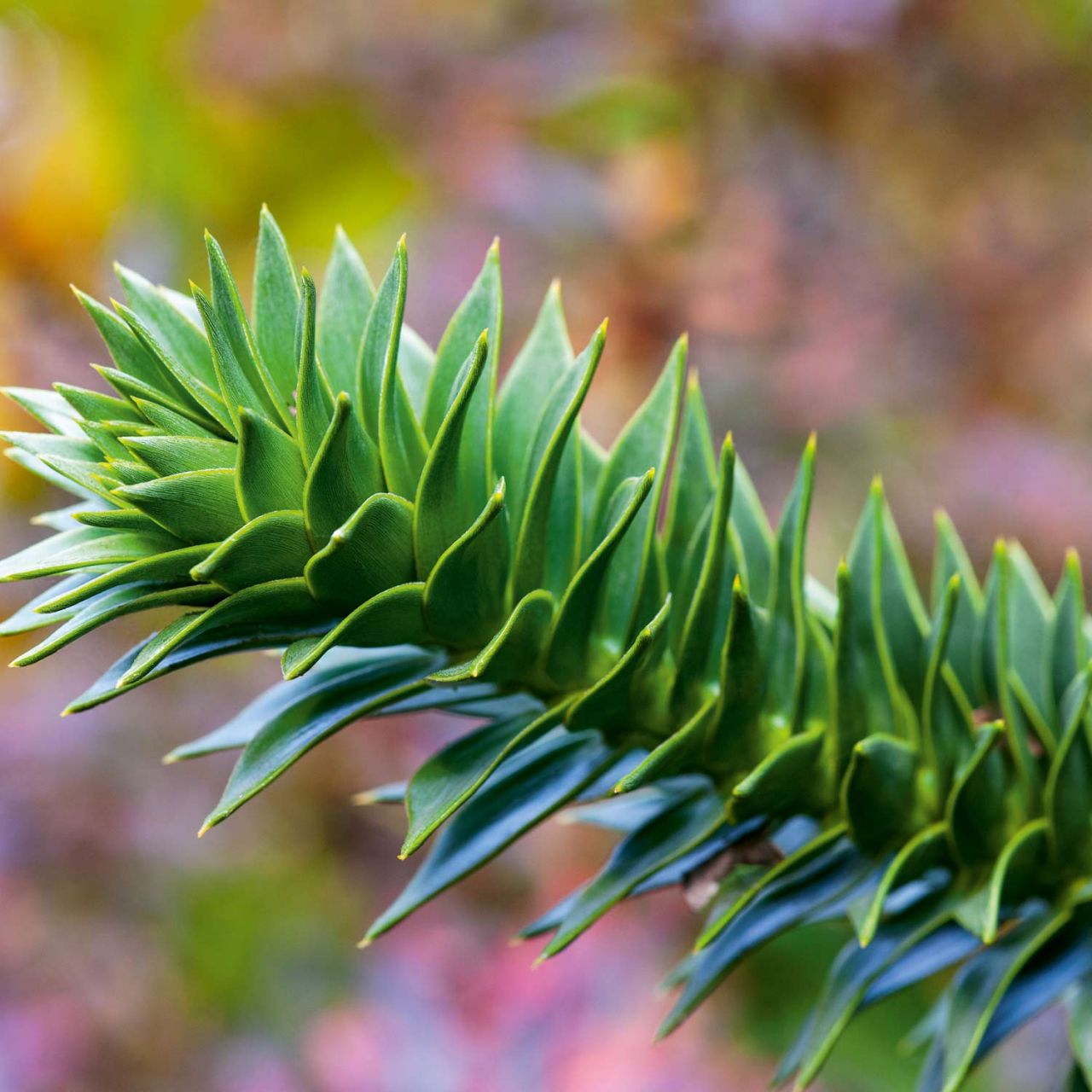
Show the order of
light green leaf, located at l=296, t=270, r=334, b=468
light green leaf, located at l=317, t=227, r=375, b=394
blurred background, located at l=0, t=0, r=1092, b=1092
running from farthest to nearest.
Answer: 1. blurred background, located at l=0, t=0, r=1092, b=1092
2. light green leaf, located at l=317, t=227, r=375, b=394
3. light green leaf, located at l=296, t=270, r=334, b=468

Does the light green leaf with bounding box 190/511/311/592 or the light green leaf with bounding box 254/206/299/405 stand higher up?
the light green leaf with bounding box 254/206/299/405

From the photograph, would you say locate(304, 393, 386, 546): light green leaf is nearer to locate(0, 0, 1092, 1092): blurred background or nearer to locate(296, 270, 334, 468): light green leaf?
locate(296, 270, 334, 468): light green leaf

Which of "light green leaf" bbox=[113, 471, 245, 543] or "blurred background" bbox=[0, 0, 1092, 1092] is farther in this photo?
"blurred background" bbox=[0, 0, 1092, 1092]

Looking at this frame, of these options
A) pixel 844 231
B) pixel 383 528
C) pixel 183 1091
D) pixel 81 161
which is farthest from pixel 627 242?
pixel 383 528

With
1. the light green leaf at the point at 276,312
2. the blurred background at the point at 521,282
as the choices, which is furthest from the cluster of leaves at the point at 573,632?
the blurred background at the point at 521,282

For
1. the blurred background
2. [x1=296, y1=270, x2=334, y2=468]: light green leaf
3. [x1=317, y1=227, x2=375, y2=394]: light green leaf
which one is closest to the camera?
[x1=296, y1=270, x2=334, y2=468]: light green leaf

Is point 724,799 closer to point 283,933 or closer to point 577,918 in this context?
point 577,918

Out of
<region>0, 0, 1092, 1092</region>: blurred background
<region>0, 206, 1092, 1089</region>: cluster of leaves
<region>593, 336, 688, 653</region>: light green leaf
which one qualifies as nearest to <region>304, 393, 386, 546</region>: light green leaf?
<region>0, 206, 1092, 1089</region>: cluster of leaves
